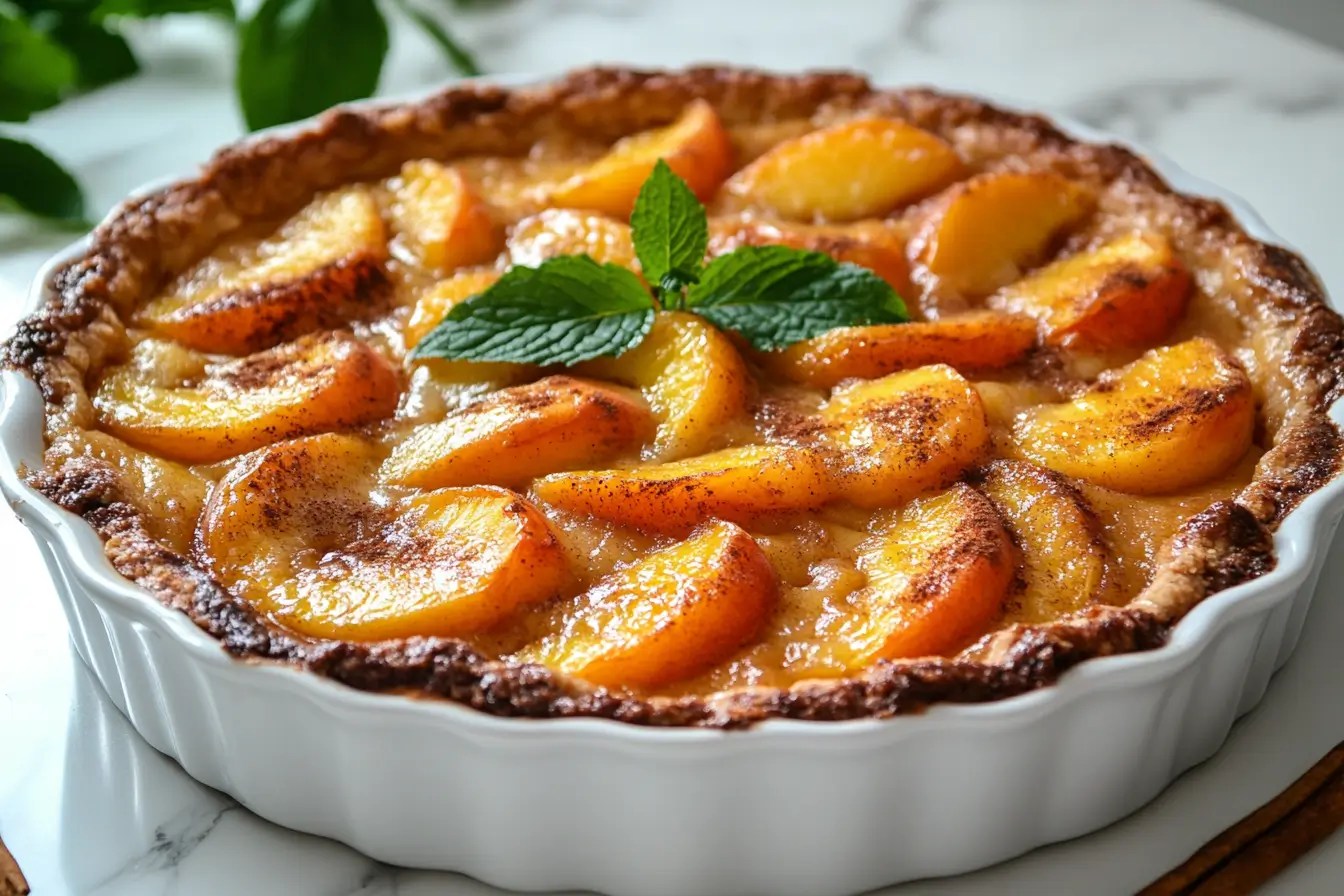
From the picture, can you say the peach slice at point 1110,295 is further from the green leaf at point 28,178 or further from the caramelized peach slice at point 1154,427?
the green leaf at point 28,178

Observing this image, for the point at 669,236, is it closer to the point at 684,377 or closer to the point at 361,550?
the point at 684,377

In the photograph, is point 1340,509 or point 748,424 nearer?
point 1340,509

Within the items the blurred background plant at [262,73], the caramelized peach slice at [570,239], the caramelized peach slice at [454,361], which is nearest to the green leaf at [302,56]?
the blurred background plant at [262,73]

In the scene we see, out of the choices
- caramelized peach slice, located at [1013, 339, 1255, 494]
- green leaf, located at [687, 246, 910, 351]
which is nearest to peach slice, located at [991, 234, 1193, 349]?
caramelized peach slice, located at [1013, 339, 1255, 494]

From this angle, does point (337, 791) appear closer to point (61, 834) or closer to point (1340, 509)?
point (61, 834)

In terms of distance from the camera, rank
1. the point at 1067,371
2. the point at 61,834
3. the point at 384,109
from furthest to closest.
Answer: the point at 384,109 → the point at 1067,371 → the point at 61,834

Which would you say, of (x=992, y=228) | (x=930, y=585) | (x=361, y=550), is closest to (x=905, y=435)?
(x=930, y=585)

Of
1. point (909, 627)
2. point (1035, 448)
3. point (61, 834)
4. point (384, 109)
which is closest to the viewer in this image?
point (909, 627)

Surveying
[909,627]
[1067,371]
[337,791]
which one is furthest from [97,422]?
[1067,371]
